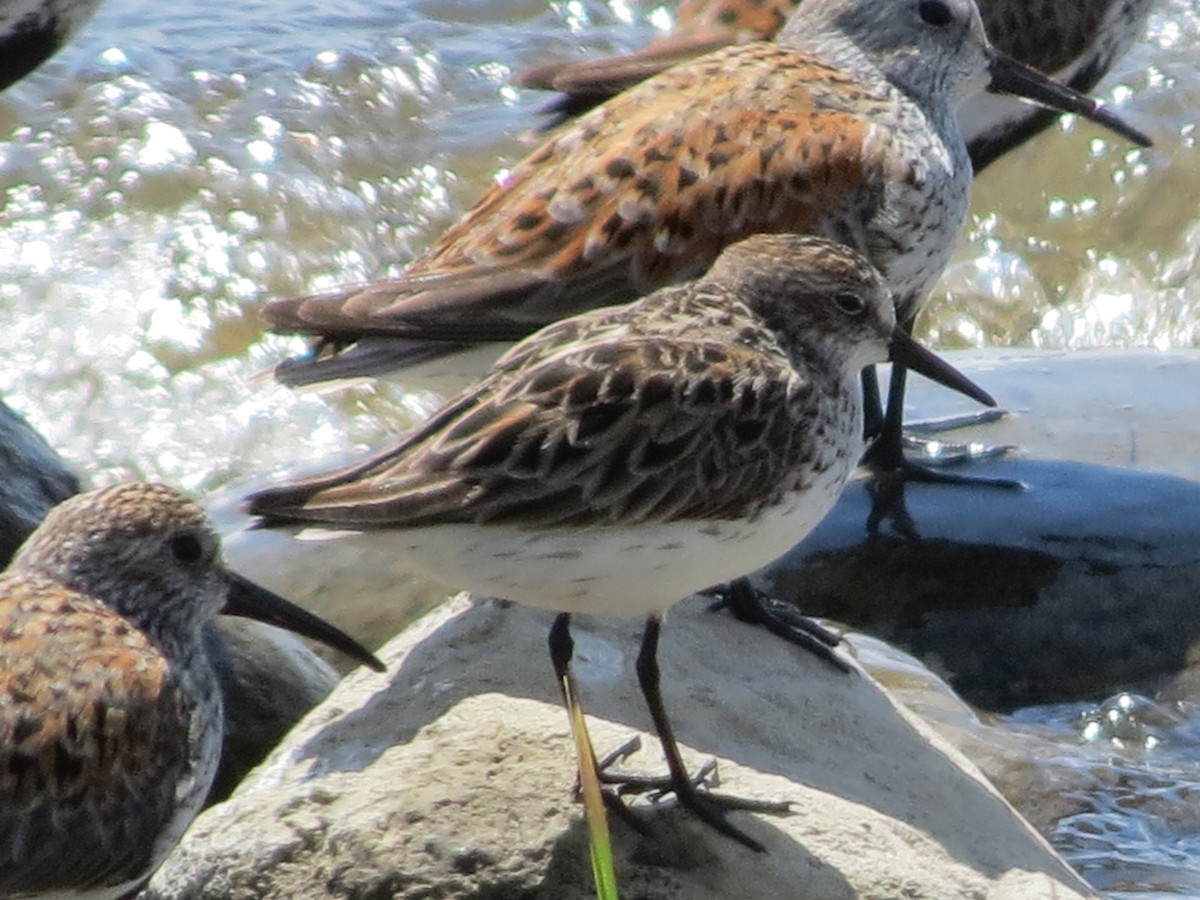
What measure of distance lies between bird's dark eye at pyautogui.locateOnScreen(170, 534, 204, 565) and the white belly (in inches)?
29.2

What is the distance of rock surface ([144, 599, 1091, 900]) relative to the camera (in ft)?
16.8

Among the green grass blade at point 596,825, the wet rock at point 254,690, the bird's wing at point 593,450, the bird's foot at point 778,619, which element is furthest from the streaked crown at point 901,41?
the green grass blade at point 596,825

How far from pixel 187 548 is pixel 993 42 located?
4913 mm

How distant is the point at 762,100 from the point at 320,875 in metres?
3.12

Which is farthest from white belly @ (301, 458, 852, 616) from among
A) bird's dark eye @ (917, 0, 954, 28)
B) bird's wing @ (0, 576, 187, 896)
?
bird's dark eye @ (917, 0, 954, 28)

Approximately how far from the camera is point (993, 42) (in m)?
9.47

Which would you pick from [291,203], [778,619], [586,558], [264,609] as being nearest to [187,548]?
[264,609]

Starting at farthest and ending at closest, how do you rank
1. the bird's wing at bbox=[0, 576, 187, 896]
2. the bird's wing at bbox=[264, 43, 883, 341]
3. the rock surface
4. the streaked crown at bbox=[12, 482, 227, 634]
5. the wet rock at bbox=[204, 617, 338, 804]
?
the wet rock at bbox=[204, 617, 338, 804]
the bird's wing at bbox=[264, 43, 883, 341]
the streaked crown at bbox=[12, 482, 227, 634]
the rock surface
the bird's wing at bbox=[0, 576, 187, 896]

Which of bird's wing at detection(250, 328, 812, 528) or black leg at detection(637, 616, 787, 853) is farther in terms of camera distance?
black leg at detection(637, 616, 787, 853)

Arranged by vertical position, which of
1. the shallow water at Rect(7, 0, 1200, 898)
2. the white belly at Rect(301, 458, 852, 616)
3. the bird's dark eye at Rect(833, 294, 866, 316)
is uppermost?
the bird's dark eye at Rect(833, 294, 866, 316)

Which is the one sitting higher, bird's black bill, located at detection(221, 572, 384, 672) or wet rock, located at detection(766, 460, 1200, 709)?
bird's black bill, located at detection(221, 572, 384, 672)

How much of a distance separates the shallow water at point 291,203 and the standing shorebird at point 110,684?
4.66 meters

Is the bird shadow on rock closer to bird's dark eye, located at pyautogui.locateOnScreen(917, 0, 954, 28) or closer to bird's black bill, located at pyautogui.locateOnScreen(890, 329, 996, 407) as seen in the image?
bird's black bill, located at pyautogui.locateOnScreen(890, 329, 996, 407)

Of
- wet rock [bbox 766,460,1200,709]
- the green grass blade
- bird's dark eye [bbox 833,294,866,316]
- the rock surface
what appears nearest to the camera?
the green grass blade
